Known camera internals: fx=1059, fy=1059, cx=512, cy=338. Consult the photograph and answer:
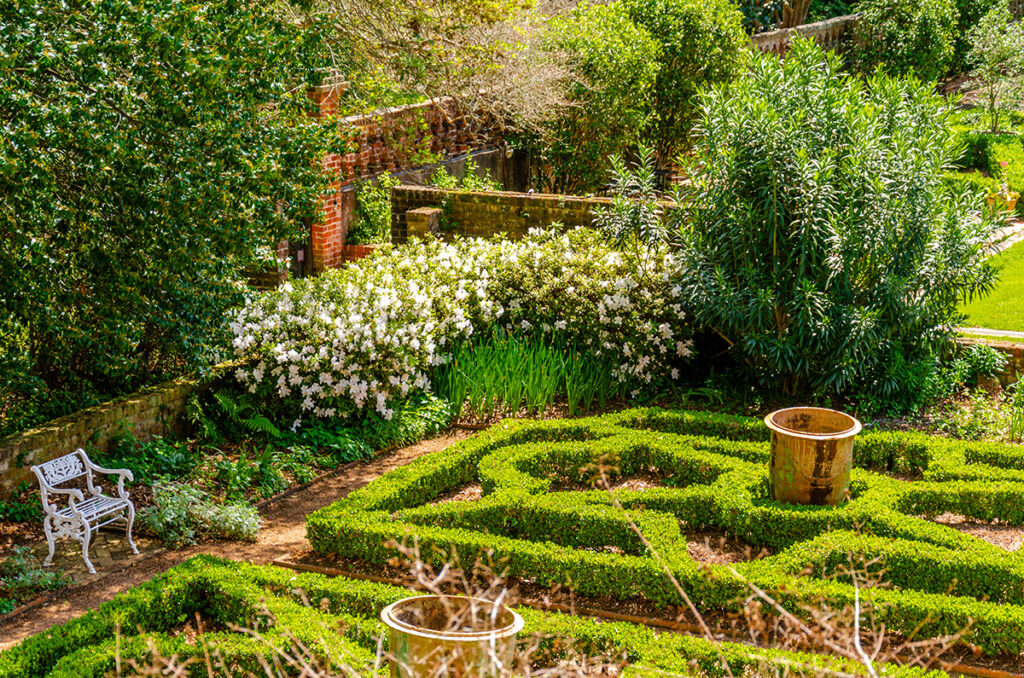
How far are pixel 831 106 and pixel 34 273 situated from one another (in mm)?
6636

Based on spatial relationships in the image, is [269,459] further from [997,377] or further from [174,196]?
[997,377]

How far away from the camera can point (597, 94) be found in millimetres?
15539

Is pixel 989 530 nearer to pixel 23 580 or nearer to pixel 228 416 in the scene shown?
pixel 228 416

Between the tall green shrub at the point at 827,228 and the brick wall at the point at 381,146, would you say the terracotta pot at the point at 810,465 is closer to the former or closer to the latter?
the tall green shrub at the point at 827,228

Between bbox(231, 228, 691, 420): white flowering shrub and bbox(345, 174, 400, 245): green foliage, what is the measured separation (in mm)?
2608

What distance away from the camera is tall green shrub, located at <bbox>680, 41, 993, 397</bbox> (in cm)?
916

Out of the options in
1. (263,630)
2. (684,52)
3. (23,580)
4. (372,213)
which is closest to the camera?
(263,630)

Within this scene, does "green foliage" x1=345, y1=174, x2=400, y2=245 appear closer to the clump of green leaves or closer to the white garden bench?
the white garden bench

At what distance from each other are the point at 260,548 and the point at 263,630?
4.72 ft

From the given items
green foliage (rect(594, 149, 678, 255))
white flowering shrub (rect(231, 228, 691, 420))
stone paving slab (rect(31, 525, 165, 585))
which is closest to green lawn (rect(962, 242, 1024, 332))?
green foliage (rect(594, 149, 678, 255))

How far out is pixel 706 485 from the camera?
7945 mm

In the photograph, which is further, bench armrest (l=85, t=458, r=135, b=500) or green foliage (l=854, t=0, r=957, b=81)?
green foliage (l=854, t=0, r=957, b=81)

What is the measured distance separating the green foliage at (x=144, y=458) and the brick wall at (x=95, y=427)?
8 centimetres

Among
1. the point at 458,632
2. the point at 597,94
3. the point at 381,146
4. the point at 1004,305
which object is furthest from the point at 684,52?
the point at 458,632
